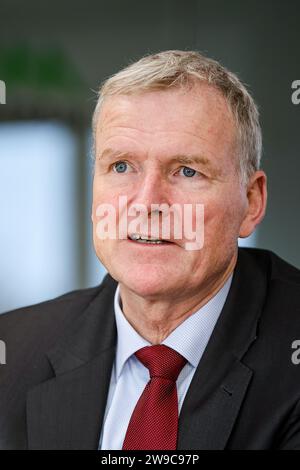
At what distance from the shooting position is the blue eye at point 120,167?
123cm

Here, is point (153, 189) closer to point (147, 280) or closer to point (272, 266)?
point (147, 280)

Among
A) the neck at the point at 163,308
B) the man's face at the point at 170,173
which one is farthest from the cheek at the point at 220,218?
the neck at the point at 163,308

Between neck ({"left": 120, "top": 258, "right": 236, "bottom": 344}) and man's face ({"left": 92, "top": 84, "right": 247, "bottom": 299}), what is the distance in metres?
0.03

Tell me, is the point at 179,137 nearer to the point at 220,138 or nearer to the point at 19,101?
the point at 220,138

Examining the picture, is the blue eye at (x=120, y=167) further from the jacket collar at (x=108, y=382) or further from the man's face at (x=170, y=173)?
the jacket collar at (x=108, y=382)

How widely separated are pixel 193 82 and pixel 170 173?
17 cm

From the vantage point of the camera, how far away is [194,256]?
1225 mm

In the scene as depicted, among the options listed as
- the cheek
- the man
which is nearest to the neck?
the man

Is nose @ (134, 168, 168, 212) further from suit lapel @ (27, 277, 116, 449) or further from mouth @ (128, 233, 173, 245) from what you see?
suit lapel @ (27, 277, 116, 449)

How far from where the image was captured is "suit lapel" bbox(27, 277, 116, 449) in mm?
1254

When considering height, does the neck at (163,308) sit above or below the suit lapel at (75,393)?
above

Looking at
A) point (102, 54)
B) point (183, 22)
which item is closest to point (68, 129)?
point (102, 54)
